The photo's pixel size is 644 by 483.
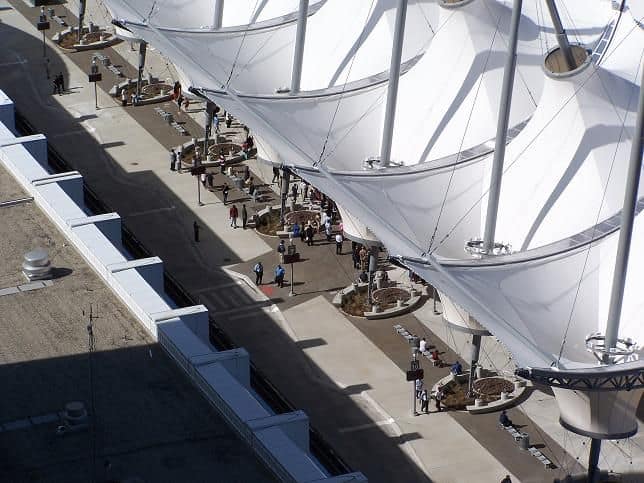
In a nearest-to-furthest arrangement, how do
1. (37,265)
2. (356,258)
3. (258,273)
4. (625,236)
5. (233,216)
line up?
(625,236), (37,265), (258,273), (356,258), (233,216)

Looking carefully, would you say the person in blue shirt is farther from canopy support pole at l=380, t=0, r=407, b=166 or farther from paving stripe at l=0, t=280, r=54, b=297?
paving stripe at l=0, t=280, r=54, b=297

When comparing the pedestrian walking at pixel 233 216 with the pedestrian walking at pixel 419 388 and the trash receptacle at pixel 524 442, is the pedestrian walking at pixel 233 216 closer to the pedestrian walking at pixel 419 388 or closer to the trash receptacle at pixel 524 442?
the pedestrian walking at pixel 419 388

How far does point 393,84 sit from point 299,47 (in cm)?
1064

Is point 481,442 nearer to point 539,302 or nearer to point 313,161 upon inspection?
point 539,302

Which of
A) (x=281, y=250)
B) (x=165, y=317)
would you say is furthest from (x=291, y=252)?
(x=165, y=317)

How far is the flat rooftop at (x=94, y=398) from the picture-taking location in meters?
58.8

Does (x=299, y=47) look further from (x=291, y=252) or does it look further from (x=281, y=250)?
(x=291, y=252)

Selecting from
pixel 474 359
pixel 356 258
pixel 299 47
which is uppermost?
pixel 299 47

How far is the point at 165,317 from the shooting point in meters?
66.6

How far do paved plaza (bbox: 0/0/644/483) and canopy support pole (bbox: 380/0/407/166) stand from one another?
678cm

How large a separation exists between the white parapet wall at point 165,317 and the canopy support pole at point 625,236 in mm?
14629

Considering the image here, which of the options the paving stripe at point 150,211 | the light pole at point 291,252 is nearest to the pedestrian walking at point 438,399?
the light pole at point 291,252

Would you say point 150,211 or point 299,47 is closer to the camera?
point 299,47

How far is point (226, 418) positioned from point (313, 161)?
92.0 ft
